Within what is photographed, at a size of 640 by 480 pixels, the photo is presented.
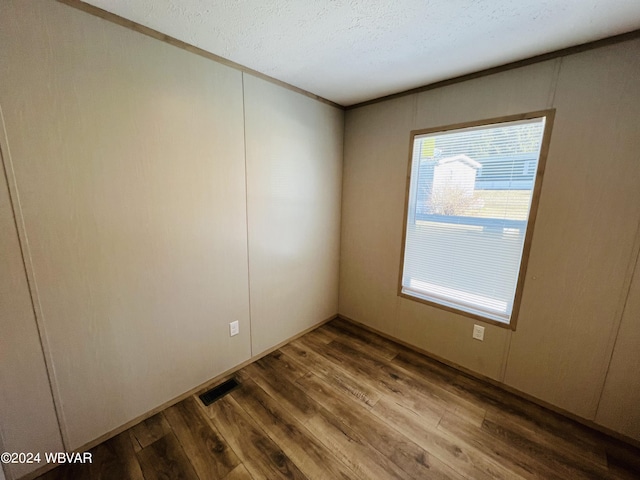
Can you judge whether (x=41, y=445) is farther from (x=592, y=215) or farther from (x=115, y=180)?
(x=592, y=215)

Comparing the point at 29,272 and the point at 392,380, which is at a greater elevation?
the point at 29,272

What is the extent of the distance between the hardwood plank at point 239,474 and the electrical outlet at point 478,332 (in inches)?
72.2

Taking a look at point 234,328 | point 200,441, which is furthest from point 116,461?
point 234,328

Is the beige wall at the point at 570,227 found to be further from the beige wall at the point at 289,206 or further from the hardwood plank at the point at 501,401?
the beige wall at the point at 289,206

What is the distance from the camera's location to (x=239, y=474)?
4.25 feet

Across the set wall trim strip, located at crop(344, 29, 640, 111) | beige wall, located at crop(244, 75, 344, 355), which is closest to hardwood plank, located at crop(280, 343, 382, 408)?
beige wall, located at crop(244, 75, 344, 355)

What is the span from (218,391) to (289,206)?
5.17 ft

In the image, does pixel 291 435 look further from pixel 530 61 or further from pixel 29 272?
pixel 530 61

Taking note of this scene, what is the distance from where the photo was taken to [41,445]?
50.1 inches

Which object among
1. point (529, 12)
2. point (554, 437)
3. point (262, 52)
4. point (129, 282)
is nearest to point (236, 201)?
point (129, 282)

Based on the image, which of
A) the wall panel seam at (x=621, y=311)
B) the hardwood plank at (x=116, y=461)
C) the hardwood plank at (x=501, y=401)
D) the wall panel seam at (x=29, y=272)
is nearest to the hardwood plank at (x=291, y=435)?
the hardwood plank at (x=116, y=461)

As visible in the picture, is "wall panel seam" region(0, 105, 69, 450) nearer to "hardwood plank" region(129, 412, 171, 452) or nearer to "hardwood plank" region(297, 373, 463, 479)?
"hardwood plank" region(129, 412, 171, 452)

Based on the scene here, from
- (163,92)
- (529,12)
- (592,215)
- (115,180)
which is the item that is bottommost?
(592,215)

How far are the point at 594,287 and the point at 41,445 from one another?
3.23 meters
